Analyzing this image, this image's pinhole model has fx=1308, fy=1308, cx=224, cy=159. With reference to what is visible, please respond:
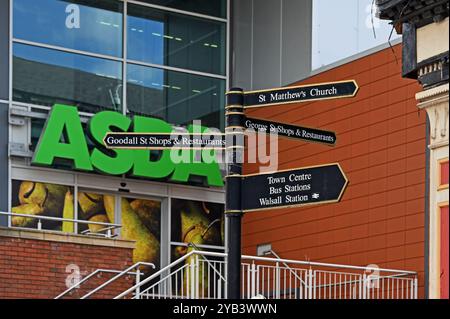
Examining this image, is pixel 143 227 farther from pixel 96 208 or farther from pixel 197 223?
pixel 197 223

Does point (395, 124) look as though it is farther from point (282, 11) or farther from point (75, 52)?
point (75, 52)

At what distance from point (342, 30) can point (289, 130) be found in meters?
10.6

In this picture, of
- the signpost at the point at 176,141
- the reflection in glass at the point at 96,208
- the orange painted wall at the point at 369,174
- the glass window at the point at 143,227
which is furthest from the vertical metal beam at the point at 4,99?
the signpost at the point at 176,141

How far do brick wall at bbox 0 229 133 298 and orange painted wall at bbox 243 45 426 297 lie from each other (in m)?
3.90

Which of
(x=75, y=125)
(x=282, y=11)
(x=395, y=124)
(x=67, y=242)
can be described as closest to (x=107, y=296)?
(x=67, y=242)

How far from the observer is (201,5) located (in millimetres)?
28094

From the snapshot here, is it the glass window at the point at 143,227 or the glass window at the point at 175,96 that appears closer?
the glass window at the point at 143,227

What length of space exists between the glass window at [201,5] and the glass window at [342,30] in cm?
326

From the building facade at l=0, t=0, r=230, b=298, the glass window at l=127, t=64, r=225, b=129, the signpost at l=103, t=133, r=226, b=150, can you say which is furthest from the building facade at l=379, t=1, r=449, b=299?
the glass window at l=127, t=64, r=225, b=129

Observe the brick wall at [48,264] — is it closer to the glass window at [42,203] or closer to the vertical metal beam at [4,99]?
the glass window at [42,203]

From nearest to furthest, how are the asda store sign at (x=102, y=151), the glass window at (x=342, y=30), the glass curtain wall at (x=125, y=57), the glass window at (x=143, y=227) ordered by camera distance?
the glass window at (x=342, y=30)
the asda store sign at (x=102, y=151)
the glass curtain wall at (x=125, y=57)
the glass window at (x=143, y=227)

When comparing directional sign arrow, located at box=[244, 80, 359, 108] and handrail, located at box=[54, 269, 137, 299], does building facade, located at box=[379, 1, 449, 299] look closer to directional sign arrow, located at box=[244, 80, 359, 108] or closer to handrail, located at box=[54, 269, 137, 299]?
directional sign arrow, located at box=[244, 80, 359, 108]

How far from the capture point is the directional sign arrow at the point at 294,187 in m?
13.7

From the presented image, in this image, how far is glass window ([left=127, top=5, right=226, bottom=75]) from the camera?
27.1 meters
